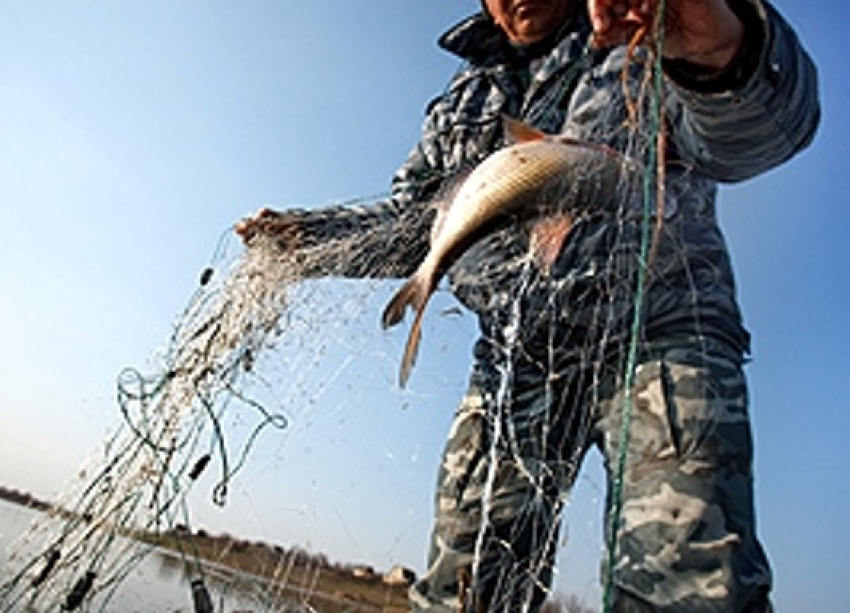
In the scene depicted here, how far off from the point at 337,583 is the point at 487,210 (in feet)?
75.2

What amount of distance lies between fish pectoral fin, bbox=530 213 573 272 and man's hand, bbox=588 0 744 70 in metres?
0.72

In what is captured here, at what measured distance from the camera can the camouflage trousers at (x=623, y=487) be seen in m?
2.23

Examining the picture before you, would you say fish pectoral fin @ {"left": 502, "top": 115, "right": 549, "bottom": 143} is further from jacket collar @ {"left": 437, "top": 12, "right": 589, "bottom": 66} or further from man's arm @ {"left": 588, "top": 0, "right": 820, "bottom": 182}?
jacket collar @ {"left": 437, "top": 12, "right": 589, "bottom": 66}

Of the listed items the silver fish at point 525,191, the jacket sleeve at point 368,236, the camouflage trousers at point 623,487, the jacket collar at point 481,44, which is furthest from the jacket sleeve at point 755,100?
the jacket collar at point 481,44

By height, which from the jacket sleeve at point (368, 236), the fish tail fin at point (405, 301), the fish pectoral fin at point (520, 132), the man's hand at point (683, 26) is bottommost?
the fish tail fin at point (405, 301)

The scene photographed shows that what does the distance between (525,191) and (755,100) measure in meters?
0.83

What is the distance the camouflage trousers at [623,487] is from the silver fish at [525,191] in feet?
2.09

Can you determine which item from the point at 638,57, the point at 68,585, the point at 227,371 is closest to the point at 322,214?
the point at 227,371

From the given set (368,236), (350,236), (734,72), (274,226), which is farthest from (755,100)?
(274,226)

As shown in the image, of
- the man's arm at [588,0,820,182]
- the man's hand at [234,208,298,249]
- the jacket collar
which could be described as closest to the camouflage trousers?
the man's arm at [588,0,820,182]

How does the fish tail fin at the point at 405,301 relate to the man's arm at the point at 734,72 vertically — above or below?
below

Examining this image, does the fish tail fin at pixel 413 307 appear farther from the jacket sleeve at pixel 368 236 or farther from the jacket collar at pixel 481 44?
the jacket collar at pixel 481 44

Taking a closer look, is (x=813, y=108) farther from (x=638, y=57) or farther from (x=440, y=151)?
(x=440, y=151)

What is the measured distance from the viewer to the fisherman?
2.21 metres
